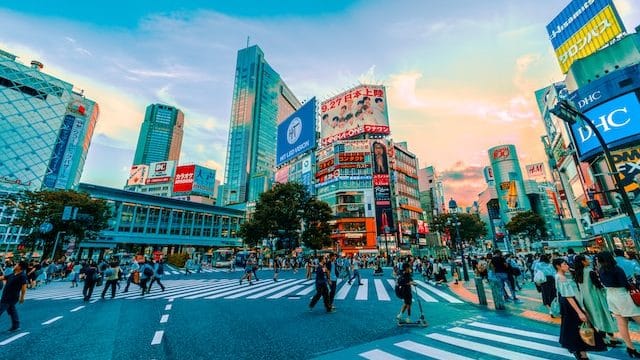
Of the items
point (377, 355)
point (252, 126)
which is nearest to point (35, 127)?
point (252, 126)

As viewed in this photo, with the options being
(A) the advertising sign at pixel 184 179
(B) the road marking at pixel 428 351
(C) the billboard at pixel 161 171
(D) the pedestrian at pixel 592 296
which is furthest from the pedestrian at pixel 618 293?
(C) the billboard at pixel 161 171

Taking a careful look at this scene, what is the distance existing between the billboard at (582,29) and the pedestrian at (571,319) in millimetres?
45714

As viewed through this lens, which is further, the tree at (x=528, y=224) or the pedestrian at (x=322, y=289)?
the tree at (x=528, y=224)

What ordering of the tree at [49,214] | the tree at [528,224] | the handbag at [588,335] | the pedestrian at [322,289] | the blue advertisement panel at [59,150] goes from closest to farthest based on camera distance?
the handbag at [588,335]
the pedestrian at [322,289]
the tree at [49,214]
the tree at [528,224]
the blue advertisement panel at [59,150]

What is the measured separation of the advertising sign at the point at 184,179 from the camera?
73631 mm

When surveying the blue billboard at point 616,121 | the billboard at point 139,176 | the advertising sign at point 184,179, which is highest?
the billboard at point 139,176

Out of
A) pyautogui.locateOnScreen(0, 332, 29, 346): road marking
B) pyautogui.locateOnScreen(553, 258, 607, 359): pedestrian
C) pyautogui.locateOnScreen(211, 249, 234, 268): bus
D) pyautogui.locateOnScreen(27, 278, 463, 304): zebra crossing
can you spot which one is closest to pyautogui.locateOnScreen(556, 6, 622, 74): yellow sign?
pyautogui.locateOnScreen(27, 278, 463, 304): zebra crossing

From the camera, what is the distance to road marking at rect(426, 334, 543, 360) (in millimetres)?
4480

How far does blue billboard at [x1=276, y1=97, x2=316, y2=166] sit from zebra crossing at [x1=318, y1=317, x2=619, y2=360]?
52.5 m

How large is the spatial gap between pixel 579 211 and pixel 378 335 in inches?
1988

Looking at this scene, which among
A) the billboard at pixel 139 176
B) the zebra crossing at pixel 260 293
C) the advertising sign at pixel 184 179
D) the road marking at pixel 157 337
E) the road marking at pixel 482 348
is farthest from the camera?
the billboard at pixel 139 176

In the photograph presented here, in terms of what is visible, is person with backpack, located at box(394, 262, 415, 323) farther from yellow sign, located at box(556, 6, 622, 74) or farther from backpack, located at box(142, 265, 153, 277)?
yellow sign, located at box(556, 6, 622, 74)

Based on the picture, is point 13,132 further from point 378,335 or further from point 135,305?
point 378,335

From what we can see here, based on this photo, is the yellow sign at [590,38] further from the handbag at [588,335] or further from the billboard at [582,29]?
the handbag at [588,335]
